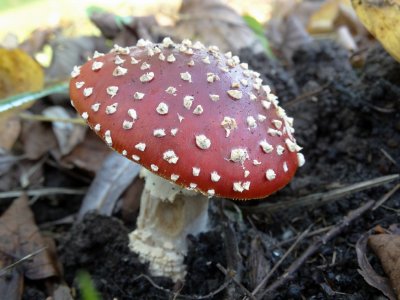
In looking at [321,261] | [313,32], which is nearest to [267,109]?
[321,261]

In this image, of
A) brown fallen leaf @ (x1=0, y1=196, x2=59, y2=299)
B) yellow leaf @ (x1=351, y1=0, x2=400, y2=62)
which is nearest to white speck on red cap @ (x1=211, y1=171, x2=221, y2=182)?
brown fallen leaf @ (x1=0, y1=196, x2=59, y2=299)

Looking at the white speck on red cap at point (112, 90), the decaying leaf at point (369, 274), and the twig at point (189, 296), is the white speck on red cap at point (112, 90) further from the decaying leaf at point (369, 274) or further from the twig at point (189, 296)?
the decaying leaf at point (369, 274)

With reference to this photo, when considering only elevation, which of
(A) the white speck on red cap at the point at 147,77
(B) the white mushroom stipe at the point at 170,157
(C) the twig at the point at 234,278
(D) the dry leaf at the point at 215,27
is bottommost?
(C) the twig at the point at 234,278

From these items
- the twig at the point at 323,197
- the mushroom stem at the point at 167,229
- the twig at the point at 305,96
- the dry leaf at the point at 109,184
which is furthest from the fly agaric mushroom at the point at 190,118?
the twig at the point at 305,96

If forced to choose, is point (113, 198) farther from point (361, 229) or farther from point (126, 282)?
point (361, 229)

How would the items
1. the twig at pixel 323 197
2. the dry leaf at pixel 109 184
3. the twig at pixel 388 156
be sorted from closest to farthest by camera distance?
the twig at pixel 323 197 → the twig at pixel 388 156 → the dry leaf at pixel 109 184

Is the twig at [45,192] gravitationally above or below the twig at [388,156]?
below

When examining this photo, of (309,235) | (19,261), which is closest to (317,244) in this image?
(309,235)
